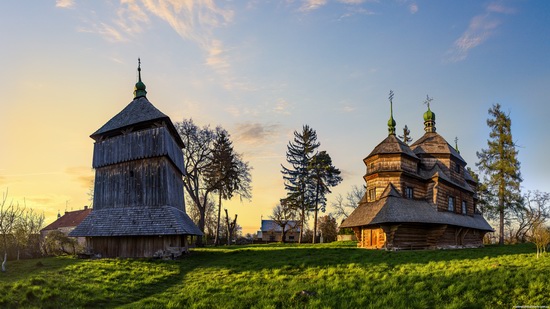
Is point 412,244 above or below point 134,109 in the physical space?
below

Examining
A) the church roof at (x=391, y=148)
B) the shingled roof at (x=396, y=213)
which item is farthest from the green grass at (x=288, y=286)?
the church roof at (x=391, y=148)

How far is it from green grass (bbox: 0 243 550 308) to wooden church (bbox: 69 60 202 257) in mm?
3459

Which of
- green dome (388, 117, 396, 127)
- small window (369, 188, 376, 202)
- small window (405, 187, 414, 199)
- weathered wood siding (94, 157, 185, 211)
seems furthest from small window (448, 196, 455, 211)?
weathered wood siding (94, 157, 185, 211)

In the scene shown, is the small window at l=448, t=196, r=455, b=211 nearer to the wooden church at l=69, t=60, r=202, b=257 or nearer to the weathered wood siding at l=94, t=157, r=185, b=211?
the wooden church at l=69, t=60, r=202, b=257

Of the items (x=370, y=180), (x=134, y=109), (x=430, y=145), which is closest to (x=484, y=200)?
(x=430, y=145)

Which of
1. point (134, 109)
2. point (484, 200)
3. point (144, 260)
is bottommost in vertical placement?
point (144, 260)

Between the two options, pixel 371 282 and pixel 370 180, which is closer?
pixel 371 282

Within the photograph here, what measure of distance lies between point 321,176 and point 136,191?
88.6ft

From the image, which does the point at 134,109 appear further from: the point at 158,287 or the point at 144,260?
the point at 158,287

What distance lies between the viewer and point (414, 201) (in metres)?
31.5

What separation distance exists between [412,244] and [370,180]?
6725 mm

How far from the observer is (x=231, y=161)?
152 feet

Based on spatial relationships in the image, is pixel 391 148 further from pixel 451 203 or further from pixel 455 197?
pixel 455 197

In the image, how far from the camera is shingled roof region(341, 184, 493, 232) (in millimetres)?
28203
